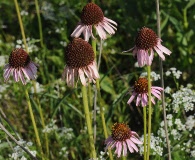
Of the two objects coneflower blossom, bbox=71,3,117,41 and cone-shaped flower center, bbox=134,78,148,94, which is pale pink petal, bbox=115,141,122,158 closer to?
cone-shaped flower center, bbox=134,78,148,94

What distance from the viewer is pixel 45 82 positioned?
3.08 meters

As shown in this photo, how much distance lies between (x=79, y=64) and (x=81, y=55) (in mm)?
33

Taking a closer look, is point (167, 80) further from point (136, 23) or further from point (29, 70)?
point (29, 70)

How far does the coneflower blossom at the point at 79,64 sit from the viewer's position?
1.40 m

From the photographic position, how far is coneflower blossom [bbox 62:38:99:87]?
4.60 feet

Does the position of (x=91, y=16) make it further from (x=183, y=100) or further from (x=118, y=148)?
(x=183, y=100)

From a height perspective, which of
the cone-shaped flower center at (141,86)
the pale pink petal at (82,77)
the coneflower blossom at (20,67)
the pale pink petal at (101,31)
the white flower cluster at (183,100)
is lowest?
the white flower cluster at (183,100)

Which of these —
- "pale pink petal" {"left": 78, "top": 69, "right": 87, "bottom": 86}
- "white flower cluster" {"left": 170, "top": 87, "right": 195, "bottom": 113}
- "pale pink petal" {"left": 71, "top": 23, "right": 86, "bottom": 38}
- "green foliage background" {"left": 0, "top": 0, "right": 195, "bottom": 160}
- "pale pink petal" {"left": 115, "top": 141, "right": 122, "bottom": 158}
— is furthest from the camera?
"green foliage background" {"left": 0, "top": 0, "right": 195, "bottom": 160}

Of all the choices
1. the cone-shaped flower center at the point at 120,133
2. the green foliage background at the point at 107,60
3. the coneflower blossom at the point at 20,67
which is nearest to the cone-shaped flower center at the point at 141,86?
the cone-shaped flower center at the point at 120,133

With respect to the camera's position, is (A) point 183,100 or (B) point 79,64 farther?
(A) point 183,100

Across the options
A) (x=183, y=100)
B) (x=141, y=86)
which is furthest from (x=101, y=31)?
(x=183, y=100)

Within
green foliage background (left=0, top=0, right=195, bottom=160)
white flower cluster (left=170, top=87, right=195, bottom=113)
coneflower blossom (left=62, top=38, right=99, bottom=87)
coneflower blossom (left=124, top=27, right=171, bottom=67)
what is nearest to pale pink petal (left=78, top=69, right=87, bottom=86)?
coneflower blossom (left=62, top=38, right=99, bottom=87)

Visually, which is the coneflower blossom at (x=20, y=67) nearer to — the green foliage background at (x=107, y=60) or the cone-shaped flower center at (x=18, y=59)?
the cone-shaped flower center at (x=18, y=59)

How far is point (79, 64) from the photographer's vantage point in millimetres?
1408
